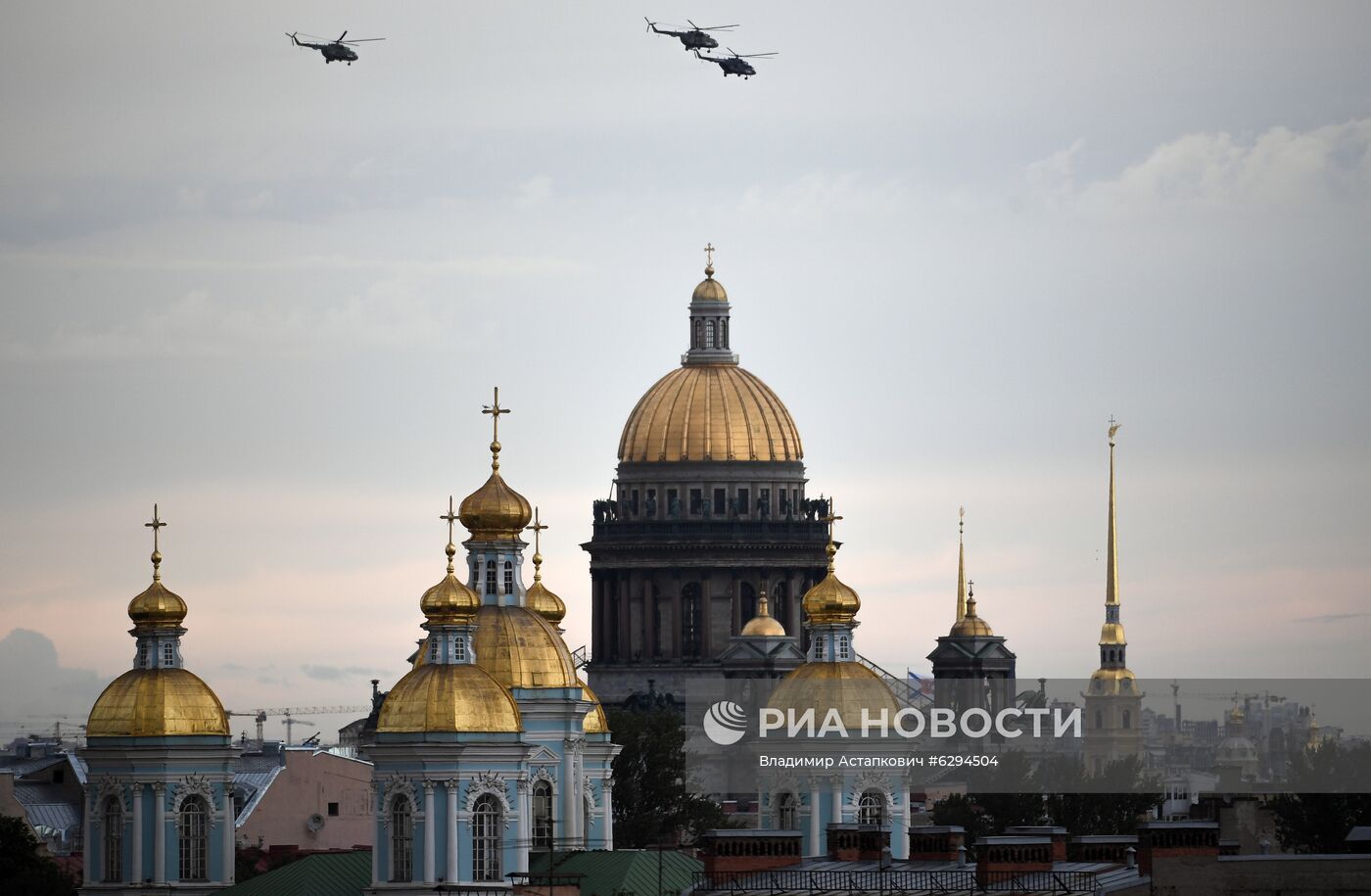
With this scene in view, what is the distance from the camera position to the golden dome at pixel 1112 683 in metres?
186

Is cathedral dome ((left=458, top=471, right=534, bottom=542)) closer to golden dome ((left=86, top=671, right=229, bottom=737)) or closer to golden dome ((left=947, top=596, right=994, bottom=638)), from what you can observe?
golden dome ((left=86, top=671, right=229, bottom=737))

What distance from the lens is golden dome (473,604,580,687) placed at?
317ft

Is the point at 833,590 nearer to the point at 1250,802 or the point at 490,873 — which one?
the point at 1250,802

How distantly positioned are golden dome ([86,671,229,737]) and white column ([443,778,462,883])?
9117 mm

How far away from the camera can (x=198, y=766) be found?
9644 centimetres

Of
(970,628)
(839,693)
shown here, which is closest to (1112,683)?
(970,628)

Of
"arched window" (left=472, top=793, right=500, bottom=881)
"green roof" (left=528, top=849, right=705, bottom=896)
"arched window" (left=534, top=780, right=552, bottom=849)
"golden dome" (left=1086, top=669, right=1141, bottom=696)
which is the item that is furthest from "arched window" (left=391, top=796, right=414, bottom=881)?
"golden dome" (left=1086, top=669, right=1141, bottom=696)

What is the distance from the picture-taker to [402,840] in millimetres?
89188

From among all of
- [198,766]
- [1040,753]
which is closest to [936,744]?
[1040,753]

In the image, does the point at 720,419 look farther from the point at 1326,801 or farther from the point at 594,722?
the point at 594,722

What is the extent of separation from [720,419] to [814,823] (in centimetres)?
6257

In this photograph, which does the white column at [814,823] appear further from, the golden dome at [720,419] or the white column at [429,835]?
the golden dome at [720,419]

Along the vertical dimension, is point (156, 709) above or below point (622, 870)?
above

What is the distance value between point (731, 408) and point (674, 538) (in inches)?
178
